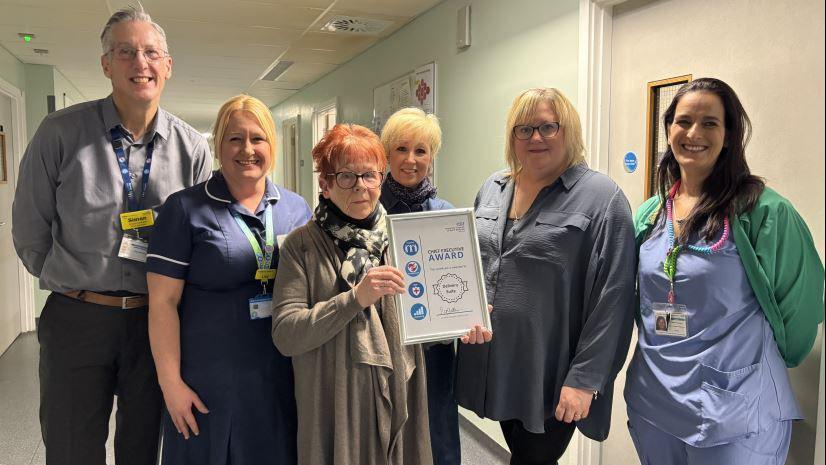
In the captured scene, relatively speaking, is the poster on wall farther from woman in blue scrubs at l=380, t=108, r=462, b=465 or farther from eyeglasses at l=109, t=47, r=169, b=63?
eyeglasses at l=109, t=47, r=169, b=63

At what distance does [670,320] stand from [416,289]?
0.70 metres

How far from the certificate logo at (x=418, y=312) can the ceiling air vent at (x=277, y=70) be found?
4991 millimetres

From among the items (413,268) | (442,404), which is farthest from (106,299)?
(442,404)

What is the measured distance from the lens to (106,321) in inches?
70.9

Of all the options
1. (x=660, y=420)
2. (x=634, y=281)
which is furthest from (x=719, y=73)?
(x=660, y=420)

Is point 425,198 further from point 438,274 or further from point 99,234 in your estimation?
point 99,234

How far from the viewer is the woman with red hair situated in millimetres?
1426

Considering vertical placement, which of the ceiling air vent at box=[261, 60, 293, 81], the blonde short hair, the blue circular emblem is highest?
the ceiling air vent at box=[261, 60, 293, 81]

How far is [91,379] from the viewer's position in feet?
5.99

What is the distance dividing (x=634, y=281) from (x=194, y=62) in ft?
17.8

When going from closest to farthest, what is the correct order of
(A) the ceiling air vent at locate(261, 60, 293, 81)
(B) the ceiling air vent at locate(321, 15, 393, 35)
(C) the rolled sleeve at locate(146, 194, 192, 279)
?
(C) the rolled sleeve at locate(146, 194, 192, 279)
(B) the ceiling air vent at locate(321, 15, 393, 35)
(A) the ceiling air vent at locate(261, 60, 293, 81)

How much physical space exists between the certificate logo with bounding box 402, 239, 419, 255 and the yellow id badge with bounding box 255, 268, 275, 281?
0.40 meters

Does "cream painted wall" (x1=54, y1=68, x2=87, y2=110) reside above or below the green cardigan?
above

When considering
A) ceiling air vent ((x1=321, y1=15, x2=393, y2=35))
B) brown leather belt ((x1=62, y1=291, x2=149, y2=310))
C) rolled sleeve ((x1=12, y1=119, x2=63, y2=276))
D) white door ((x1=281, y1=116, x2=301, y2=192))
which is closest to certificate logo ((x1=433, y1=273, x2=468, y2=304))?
brown leather belt ((x1=62, y1=291, x2=149, y2=310))
